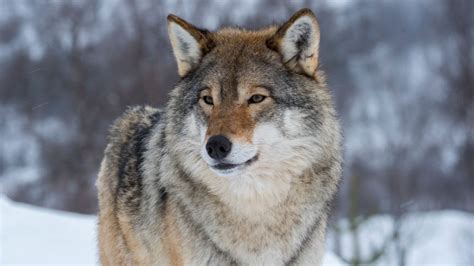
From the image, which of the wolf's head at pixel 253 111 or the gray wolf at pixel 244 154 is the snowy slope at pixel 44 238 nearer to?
the gray wolf at pixel 244 154

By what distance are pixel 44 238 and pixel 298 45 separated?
17.2ft

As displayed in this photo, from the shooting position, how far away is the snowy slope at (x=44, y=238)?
8.14 metres

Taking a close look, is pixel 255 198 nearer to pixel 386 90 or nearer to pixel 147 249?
pixel 147 249

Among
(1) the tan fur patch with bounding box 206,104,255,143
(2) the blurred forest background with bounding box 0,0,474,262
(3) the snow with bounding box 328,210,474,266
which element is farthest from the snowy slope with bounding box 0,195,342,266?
(3) the snow with bounding box 328,210,474,266

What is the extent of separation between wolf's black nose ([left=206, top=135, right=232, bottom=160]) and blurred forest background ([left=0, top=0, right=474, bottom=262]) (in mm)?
14634

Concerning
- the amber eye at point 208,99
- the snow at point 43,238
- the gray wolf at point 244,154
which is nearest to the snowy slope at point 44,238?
the snow at point 43,238

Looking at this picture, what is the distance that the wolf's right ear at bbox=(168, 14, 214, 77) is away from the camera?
5.04m

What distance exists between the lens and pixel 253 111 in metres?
4.60

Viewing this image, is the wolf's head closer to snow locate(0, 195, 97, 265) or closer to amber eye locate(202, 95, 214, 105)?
amber eye locate(202, 95, 214, 105)

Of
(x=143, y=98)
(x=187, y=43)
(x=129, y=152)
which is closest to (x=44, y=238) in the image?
(x=129, y=152)

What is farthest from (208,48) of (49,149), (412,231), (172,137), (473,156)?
(473,156)

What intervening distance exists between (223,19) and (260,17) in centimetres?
123

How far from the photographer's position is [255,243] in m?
4.67

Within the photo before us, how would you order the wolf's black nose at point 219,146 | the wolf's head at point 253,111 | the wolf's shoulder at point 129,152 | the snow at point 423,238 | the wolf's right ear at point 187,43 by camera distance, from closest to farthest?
the wolf's black nose at point 219,146 < the wolf's head at point 253,111 < the wolf's right ear at point 187,43 < the wolf's shoulder at point 129,152 < the snow at point 423,238
